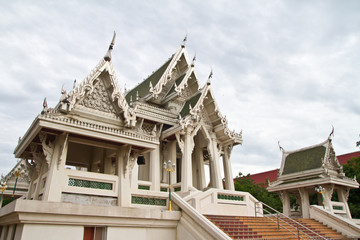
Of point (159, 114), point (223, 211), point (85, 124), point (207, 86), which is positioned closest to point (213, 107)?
point (207, 86)

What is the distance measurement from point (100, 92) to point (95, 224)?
4.60 metres

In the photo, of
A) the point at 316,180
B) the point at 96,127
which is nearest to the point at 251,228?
the point at 96,127

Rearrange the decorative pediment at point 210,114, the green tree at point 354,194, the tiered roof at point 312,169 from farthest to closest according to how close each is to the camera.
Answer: the green tree at point 354,194 < the tiered roof at point 312,169 < the decorative pediment at point 210,114

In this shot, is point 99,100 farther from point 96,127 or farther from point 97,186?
point 97,186

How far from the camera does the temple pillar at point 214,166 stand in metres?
16.7

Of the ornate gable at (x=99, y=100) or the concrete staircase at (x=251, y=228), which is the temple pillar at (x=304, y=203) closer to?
the concrete staircase at (x=251, y=228)

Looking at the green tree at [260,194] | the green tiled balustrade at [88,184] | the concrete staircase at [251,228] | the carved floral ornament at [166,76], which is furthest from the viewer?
the green tree at [260,194]

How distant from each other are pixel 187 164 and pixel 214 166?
222 centimetres

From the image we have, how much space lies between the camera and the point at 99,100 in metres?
10.5

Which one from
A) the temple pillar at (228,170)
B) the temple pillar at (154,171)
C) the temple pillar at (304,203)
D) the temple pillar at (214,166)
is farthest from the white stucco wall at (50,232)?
Result: the temple pillar at (304,203)

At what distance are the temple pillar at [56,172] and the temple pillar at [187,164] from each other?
7283mm

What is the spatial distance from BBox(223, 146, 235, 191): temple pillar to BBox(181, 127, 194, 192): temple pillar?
3.41 meters

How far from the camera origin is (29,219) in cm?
742

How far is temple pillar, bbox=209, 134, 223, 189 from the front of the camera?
16.7 meters
